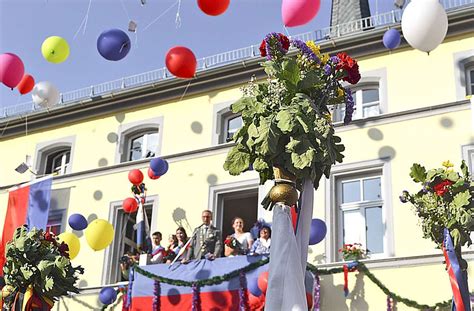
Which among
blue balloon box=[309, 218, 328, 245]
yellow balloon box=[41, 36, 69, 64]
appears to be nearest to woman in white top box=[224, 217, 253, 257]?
blue balloon box=[309, 218, 328, 245]

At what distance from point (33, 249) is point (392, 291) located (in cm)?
620

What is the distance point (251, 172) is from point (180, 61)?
3309 millimetres

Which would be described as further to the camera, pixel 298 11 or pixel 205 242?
pixel 205 242

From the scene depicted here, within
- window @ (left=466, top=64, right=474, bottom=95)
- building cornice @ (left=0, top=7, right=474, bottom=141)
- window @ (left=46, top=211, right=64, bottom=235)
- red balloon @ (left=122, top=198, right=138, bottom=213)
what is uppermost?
building cornice @ (left=0, top=7, right=474, bottom=141)

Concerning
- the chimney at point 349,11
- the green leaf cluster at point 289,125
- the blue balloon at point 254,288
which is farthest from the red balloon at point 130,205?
the green leaf cluster at point 289,125

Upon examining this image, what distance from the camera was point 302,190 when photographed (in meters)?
7.38

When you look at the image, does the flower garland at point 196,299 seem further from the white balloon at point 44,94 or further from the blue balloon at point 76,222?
the white balloon at point 44,94

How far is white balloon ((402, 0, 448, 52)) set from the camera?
1151cm

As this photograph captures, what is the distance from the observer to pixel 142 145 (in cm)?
1841

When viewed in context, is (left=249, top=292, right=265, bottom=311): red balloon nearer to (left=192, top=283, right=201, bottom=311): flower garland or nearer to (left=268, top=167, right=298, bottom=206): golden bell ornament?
(left=192, top=283, right=201, bottom=311): flower garland

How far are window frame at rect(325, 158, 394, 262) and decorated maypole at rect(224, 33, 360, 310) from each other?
654 centimetres

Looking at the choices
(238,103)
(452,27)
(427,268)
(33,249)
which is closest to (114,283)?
(33,249)

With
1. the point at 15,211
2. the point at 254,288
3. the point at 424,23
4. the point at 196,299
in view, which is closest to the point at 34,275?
the point at 196,299

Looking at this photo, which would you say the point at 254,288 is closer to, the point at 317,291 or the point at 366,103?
the point at 317,291
